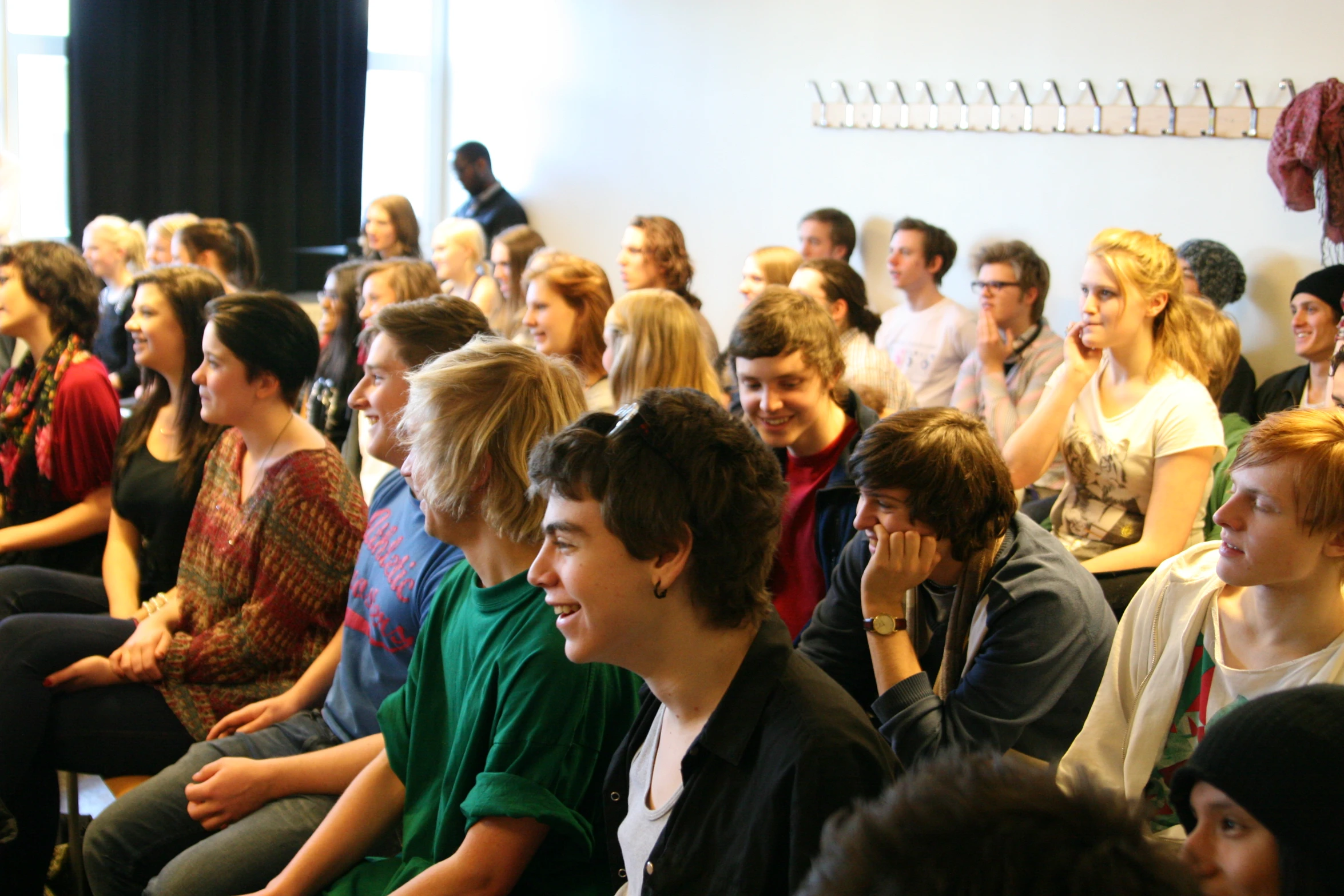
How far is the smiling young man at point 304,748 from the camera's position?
6.15ft

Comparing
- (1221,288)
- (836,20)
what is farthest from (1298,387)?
(836,20)

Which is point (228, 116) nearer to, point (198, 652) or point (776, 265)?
point (776, 265)

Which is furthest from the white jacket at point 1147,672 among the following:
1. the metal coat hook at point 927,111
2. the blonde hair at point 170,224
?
the blonde hair at point 170,224

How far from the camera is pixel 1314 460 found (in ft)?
5.05

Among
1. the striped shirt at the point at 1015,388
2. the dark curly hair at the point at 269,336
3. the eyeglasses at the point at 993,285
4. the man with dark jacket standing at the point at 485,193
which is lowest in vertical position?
the striped shirt at the point at 1015,388

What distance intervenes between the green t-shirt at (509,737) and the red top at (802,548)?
2.61 ft

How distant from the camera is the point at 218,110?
6707mm

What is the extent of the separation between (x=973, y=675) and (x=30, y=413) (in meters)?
2.56

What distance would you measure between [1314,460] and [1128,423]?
44.5 inches

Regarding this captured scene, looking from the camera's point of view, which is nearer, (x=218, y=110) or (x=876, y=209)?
(x=876, y=209)

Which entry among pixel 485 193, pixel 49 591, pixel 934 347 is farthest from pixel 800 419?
pixel 485 193

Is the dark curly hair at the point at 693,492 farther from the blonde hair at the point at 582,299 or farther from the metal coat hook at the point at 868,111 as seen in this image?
the metal coat hook at the point at 868,111

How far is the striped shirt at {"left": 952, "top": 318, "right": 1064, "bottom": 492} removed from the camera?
3.35 metres

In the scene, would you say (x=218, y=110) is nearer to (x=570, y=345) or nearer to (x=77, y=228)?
(x=77, y=228)
